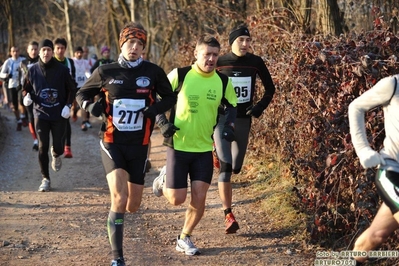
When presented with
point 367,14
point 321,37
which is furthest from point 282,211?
point 367,14

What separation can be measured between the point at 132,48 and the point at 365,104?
238 cm

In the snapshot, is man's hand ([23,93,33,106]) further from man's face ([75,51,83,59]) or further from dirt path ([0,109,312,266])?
man's face ([75,51,83,59])

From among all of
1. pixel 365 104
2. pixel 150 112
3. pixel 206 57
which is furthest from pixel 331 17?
pixel 365 104

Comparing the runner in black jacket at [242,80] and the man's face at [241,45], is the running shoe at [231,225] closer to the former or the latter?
the runner in black jacket at [242,80]

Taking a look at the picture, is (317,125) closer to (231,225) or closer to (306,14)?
(231,225)

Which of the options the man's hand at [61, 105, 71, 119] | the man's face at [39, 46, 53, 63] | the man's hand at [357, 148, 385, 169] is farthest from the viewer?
the man's face at [39, 46, 53, 63]

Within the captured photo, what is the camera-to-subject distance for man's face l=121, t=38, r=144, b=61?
627 cm

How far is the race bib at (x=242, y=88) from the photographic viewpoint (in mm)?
8023

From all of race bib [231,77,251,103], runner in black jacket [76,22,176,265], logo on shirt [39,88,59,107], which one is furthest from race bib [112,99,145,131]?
logo on shirt [39,88,59,107]

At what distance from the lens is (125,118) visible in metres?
6.29

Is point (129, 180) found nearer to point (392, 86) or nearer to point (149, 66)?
point (149, 66)

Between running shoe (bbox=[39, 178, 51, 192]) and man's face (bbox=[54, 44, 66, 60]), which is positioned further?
man's face (bbox=[54, 44, 66, 60])

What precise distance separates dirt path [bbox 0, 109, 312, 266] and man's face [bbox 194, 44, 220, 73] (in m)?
1.94

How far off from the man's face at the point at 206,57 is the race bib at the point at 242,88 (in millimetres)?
1395
